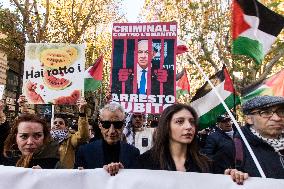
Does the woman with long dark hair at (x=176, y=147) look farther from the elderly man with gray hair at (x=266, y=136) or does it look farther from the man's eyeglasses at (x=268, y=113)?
the man's eyeglasses at (x=268, y=113)

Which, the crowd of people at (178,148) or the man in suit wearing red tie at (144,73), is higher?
the man in suit wearing red tie at (144,73)

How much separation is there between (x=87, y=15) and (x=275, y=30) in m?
19.2

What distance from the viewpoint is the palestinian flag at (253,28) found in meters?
4.53

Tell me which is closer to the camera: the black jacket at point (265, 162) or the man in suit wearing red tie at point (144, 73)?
the black jacket at point (265, 162)

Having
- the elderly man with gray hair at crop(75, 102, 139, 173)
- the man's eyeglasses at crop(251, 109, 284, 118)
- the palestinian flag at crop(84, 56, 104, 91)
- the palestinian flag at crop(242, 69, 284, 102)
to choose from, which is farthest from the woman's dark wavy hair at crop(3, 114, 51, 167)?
the palestinian flag at crop(84, 56, 104, 91)

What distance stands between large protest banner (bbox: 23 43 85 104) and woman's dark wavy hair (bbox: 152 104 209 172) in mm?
4168

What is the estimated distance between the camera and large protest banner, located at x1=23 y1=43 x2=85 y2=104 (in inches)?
304

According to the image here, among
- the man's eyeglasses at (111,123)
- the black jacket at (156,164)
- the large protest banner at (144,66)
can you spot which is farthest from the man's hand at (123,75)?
the black jacket at (156,164)

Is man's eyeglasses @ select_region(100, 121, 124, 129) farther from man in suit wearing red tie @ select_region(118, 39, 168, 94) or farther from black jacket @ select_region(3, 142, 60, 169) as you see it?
man in suit wearing red tie @ select_region(118, 39, 168, 94)

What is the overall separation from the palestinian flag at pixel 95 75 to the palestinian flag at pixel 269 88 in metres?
5.80

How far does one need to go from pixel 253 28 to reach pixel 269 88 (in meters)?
0.58

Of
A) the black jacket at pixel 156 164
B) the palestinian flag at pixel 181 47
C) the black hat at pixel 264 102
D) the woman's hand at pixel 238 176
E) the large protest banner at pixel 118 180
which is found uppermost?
the palestinian flag at pixel 181 47

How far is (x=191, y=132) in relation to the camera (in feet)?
11.7

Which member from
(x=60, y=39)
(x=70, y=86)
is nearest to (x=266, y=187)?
(x=70, y=86)
